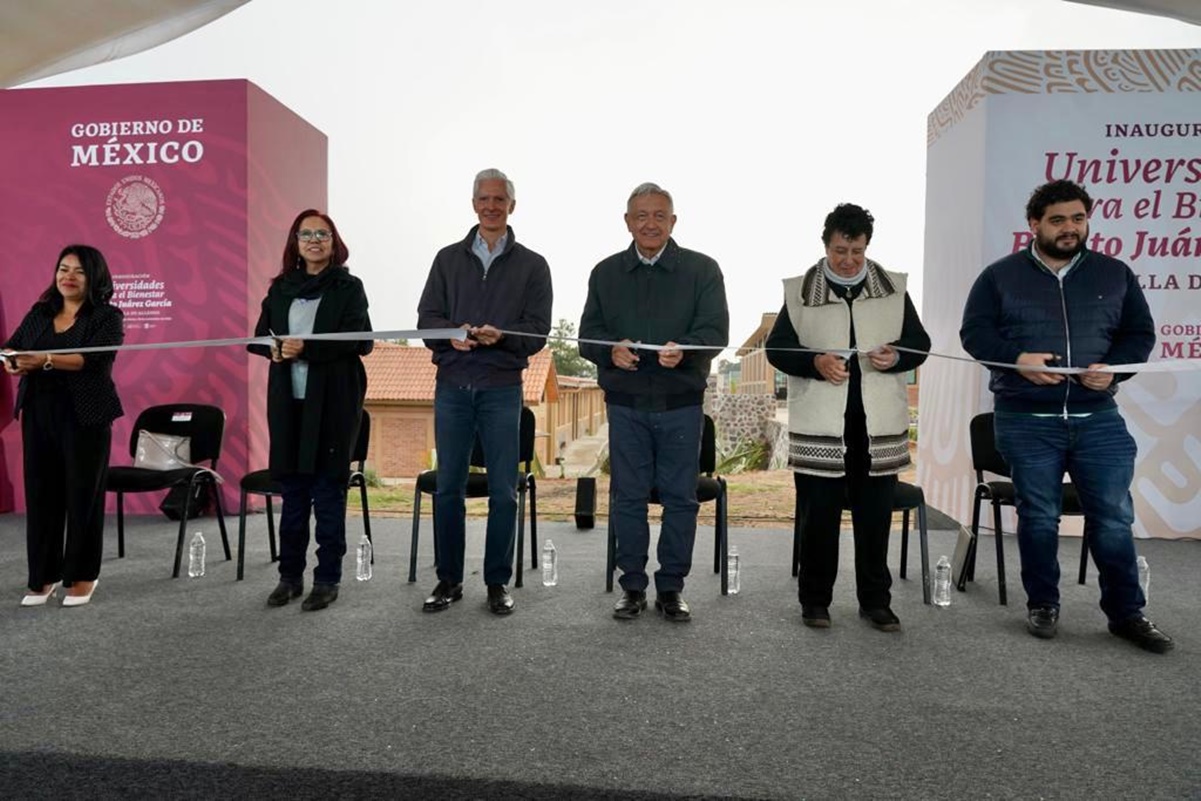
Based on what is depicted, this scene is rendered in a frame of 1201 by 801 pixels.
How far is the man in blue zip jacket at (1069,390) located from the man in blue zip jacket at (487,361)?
1.64m

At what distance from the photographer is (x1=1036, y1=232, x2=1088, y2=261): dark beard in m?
2.68

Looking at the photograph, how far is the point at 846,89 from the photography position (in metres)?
Result: 4.61

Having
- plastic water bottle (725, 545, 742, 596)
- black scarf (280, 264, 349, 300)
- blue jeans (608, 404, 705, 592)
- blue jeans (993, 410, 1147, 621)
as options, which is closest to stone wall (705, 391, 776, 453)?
plastic water bottle (725, 545, 742, 596)

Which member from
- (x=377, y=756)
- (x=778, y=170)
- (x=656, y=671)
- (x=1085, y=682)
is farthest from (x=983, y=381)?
(x=377, y=756)

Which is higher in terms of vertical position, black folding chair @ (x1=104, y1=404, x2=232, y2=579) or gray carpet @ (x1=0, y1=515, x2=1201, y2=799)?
black folding chair @ (x1=104, y1=404, x2=232, y2=579)

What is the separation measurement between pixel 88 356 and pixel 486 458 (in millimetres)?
1512

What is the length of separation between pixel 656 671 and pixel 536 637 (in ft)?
1.64

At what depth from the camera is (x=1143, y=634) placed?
2.63 metres

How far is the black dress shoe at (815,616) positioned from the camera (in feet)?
9.36

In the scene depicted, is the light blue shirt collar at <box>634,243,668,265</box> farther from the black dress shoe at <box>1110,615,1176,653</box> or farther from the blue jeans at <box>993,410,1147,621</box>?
the black dress shoe at <box>1110,615,1176,653</box>

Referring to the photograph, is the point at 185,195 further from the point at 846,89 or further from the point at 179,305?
the point at 846,89

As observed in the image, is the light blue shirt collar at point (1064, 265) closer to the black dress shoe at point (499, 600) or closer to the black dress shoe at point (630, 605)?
the black dress shoe at point (630, 605)

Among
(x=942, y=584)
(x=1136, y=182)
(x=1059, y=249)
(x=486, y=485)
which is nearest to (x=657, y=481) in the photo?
(x=486, y=485)

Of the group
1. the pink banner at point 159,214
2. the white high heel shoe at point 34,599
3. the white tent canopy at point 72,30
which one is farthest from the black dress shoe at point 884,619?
the pink banner at point 159,214
